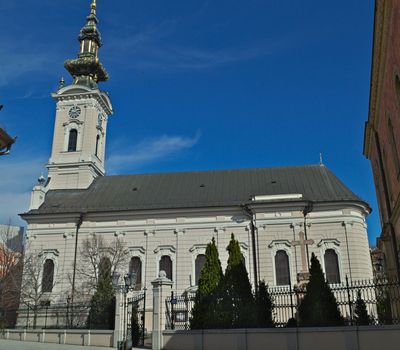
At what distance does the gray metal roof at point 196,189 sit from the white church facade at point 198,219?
85mm

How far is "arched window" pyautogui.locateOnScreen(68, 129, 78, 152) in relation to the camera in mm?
42656

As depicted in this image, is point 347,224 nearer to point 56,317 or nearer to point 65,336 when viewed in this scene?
point 65,336

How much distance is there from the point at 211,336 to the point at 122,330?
5481 millimetres

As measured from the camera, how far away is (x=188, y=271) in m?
33.2

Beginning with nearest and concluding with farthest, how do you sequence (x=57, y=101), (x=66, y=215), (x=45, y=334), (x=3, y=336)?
(x=45, y=334) → (x=3, y=336) → (x=66, y=215) → (x=57, y=101)

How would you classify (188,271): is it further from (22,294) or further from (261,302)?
(261,302)

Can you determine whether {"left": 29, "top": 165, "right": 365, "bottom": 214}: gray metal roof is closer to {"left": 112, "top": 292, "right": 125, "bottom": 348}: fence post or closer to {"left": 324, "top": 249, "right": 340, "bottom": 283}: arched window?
{"left": 324, "top": 249, "right": 340, "bottom": 283}: arched window

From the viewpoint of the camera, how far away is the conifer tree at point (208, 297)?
16594 mm

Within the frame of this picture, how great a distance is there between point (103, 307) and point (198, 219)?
485 inches

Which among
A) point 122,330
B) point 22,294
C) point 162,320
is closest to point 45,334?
point 122,330

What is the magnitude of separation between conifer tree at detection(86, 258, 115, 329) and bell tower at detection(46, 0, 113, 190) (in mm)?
15103

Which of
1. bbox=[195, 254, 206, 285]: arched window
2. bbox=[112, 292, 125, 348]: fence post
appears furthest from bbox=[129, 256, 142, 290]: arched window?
bbox=[112, 292, 125, 348]: fence post

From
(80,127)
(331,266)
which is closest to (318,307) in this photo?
(331,266)

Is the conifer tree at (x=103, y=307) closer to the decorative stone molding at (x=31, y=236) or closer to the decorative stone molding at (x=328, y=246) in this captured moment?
the decorative stone molding at (x=31, y=236)
